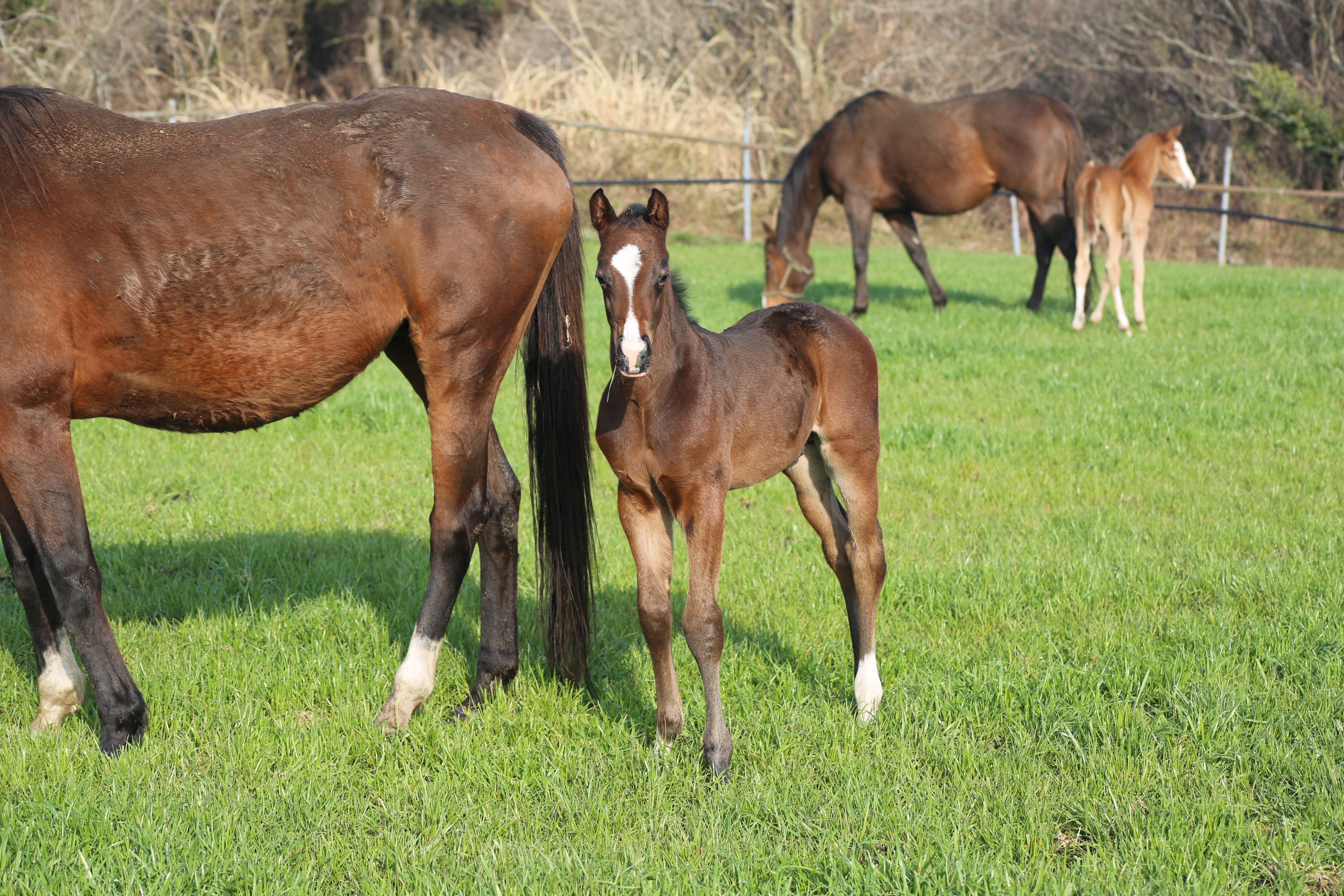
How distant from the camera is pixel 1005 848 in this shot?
9.00ft

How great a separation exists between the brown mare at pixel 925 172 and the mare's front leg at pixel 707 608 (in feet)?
29.7

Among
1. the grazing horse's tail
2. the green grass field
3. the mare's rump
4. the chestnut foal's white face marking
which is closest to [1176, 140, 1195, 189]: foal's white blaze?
the chestnut foal's white face marking

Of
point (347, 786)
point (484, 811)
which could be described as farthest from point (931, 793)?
point (347, 786)

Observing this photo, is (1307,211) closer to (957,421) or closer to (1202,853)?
(957,421)

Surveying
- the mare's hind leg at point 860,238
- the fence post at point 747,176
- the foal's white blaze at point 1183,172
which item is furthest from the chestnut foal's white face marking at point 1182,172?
the fence post at point 747,176

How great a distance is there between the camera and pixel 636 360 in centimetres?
283

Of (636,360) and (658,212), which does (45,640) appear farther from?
(658,212)

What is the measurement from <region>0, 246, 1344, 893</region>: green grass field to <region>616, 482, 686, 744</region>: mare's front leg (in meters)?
0.14

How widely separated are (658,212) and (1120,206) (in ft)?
31.1

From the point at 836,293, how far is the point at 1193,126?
1525cm

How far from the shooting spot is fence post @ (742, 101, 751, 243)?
20266 mm

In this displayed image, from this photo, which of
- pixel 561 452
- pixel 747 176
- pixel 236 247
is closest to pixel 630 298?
pixel 561 452

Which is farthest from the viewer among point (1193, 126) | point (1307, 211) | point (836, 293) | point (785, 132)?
point (1193, 126)

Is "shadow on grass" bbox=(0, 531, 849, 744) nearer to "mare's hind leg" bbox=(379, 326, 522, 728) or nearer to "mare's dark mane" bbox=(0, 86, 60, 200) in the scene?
"mare's hind leg" bbox=(379, 326, 522, 728)
